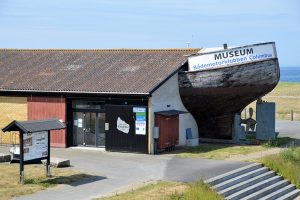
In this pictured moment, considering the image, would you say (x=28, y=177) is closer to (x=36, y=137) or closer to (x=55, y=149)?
(x=36, y=137)

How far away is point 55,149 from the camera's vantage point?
87.2 ft

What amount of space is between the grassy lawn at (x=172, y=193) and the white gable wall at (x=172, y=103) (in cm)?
767

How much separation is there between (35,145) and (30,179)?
1226mm

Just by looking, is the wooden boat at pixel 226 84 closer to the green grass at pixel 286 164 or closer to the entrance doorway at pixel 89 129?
the entrance doorway at pixel 89 129

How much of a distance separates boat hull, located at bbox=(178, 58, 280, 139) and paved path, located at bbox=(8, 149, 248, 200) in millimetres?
4551

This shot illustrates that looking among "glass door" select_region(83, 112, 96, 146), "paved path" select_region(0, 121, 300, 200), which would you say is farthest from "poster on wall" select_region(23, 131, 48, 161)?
"glass door" select_region(83, 112, 96, 146)

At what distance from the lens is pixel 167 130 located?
85.2 feet

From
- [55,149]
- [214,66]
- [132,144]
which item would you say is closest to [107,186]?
[132,144]

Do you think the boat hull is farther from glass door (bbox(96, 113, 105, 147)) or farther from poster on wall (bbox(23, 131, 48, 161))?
poster on wall (bbox(23, 131, 48, 161))

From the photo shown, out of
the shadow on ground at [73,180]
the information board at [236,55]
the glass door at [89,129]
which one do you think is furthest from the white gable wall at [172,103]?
the shadow on ground at [73,180]

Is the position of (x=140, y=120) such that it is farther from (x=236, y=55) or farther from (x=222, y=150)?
(x=236, y=55)

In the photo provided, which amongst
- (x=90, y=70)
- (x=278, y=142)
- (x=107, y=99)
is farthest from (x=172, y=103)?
(x=278, y=142)

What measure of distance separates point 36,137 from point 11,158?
12.4ft

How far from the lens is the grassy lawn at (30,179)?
1703cm
